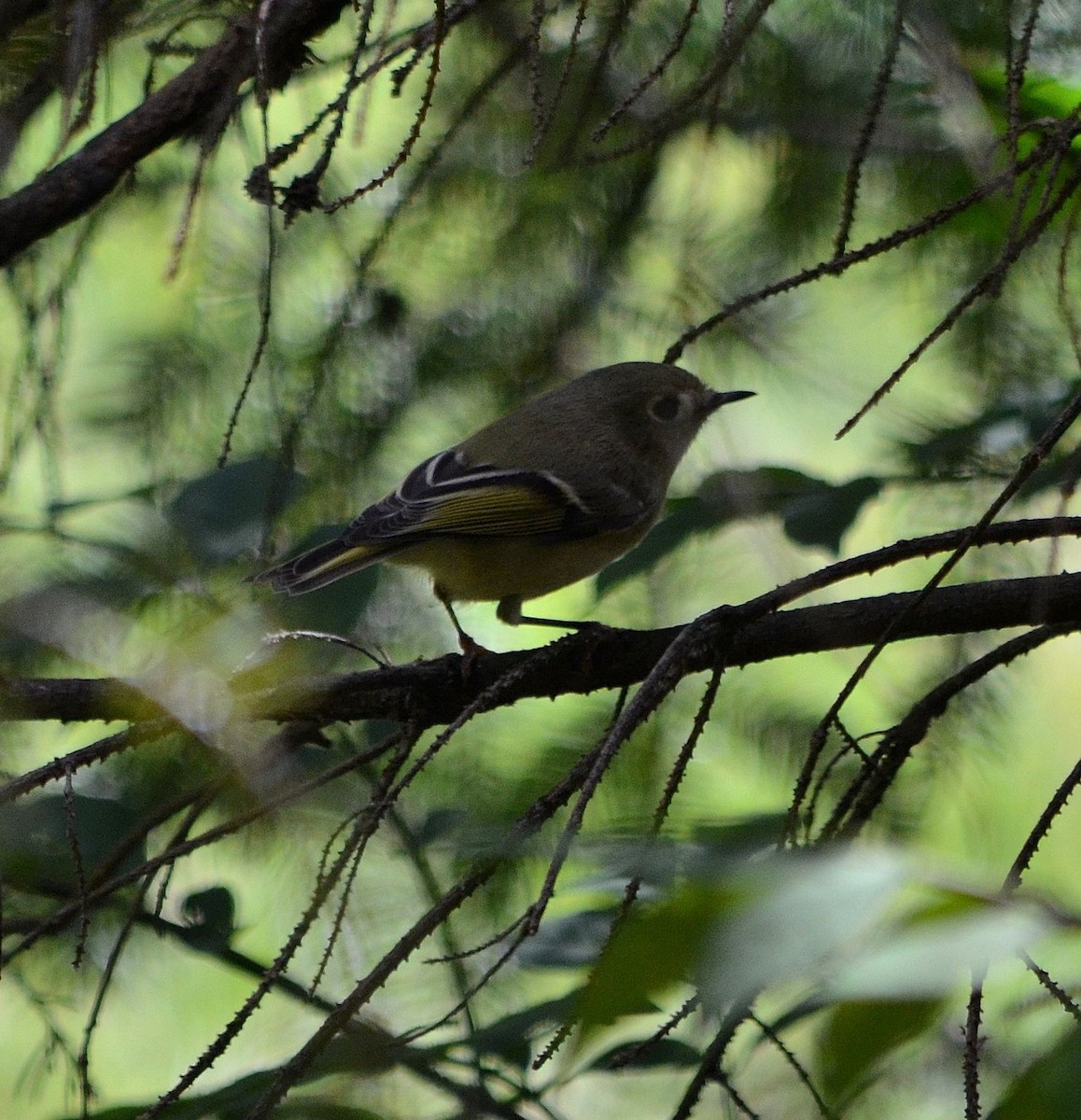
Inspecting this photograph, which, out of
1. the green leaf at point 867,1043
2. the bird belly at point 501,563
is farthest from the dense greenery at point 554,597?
the bird belly at point 501,563

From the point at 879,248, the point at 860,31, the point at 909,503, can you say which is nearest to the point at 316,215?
the point at 860,31

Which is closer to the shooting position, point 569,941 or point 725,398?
point 569,941

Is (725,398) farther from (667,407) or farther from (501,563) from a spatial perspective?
(501,563)

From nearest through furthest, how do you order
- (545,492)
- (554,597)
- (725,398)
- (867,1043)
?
(867,1043), (545,492), (725,398), (554,597)

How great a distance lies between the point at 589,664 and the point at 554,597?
153 centimetres

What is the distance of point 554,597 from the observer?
128 inches

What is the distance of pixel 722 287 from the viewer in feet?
8.78

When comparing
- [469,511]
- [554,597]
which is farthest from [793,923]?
[554,597]

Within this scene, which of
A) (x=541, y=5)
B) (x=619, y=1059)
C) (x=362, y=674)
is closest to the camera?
(x=619, y=1059)

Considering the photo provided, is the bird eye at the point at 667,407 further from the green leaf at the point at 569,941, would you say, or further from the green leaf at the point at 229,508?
the green leaf at the point at 569,941

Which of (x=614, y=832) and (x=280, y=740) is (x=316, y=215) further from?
(x=614, y=832)

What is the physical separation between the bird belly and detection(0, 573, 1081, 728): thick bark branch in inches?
32.2

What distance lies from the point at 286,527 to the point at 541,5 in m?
1.36

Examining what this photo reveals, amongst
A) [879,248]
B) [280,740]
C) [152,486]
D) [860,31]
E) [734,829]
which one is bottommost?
[734,829]
